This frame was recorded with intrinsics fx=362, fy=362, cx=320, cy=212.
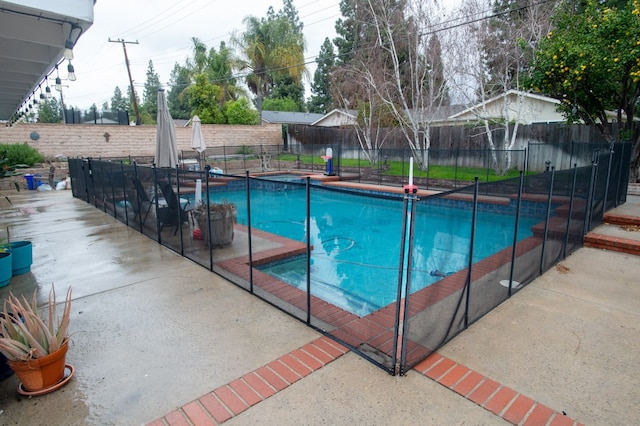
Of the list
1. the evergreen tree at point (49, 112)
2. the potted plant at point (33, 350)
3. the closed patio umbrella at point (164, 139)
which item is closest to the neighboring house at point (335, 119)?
the closed patio umbrella at point (164, 139)

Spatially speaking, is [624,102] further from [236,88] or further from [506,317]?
[236,88]

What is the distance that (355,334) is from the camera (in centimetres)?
297

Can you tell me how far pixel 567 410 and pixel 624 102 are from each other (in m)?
9.95

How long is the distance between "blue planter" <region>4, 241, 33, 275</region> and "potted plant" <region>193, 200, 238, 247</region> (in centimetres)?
203

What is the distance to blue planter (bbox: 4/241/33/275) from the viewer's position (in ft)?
14.3

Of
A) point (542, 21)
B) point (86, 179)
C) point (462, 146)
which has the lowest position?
point (86, 179)

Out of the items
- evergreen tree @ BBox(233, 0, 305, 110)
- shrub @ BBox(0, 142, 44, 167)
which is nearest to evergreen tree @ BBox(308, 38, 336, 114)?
evergreen tree @ BBox(233, 0, 305, 110)

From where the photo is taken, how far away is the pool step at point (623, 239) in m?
5.07

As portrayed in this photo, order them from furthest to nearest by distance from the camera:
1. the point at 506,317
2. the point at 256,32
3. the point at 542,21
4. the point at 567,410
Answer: the point at 256,32 → the point at 542,21 → the point at 506,317 → the point at 567,410

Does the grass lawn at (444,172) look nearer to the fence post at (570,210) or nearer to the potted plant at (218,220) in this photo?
the fence post at (570,210)

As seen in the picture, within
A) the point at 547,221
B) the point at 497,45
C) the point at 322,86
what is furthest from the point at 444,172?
the point at 322,86

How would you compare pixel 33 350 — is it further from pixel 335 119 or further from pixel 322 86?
pixel 322 86

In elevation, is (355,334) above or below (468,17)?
below

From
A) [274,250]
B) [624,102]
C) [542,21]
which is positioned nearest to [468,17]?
[542,21]
